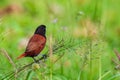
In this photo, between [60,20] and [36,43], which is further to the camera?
[60,20]

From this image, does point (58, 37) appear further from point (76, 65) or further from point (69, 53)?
point (76, 65)

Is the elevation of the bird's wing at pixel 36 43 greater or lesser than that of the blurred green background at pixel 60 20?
greater

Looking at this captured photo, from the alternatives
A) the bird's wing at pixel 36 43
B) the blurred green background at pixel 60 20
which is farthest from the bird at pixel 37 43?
the blurred green background at pixel 60 20

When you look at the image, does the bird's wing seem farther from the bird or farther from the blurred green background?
the blurred green background

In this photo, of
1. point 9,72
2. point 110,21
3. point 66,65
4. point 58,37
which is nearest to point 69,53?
point 58,37

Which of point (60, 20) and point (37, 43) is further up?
point (37, 43)

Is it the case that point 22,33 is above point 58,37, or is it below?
below

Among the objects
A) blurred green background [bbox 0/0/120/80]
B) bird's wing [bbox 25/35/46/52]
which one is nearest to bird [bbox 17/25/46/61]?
bird's wing [bbox 25/35/46/52]

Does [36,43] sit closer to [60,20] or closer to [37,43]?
[37,43]

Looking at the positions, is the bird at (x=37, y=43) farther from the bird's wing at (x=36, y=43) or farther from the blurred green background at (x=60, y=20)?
the blurred green background at (x=60, y=20)

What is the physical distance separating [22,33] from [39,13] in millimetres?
821

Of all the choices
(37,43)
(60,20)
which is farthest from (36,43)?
(60,20)

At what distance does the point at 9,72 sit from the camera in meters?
3.13

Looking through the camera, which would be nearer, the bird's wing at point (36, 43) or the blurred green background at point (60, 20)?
the bird's wing at point (36, 43)
